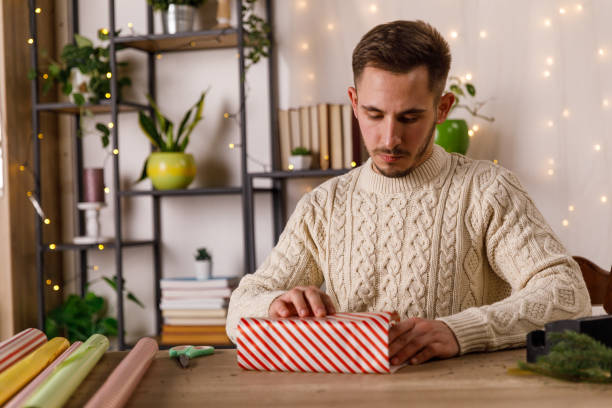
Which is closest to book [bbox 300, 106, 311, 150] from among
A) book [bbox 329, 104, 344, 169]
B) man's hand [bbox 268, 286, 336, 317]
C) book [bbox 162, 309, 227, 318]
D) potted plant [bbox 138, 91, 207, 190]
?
book [bbox 329, 104, 344, 169]

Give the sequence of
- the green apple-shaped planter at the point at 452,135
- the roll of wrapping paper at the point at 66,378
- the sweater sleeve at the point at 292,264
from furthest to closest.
A: the green apple-shaped planter at the point at 452,135 → the sweater sleeve at the point at 292,264 → the roll of wrapping paper at the point at 66,378

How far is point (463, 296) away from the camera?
4.99 ft

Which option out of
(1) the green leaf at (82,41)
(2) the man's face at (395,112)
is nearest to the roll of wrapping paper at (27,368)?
(2) the man's face at (395,112)

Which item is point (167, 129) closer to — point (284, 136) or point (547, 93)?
point (284, 136)

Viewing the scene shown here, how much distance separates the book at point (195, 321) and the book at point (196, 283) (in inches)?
5.1

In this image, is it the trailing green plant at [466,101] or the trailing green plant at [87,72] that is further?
the trailing green plant at [87,72]

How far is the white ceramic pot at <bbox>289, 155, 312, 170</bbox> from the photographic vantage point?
2.68 meters

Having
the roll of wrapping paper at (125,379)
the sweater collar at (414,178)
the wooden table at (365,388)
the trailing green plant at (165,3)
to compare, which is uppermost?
the trailing green plant at (165,3)

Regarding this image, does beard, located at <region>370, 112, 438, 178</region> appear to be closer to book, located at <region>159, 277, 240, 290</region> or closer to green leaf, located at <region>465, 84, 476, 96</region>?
green leaf, located at <region>465, 84, 476, 96</region>

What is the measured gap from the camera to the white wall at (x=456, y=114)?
2650 mm

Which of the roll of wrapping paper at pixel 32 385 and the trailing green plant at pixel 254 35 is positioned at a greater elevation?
the trailing green plant at pixel 254 35

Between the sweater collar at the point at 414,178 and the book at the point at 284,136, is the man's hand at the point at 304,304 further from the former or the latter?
the book at the point at 284,136

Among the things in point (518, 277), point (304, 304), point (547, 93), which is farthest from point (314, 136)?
point (304, 304)

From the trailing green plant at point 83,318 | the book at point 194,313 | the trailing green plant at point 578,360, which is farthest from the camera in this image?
the trailing green plant at point 83,318
